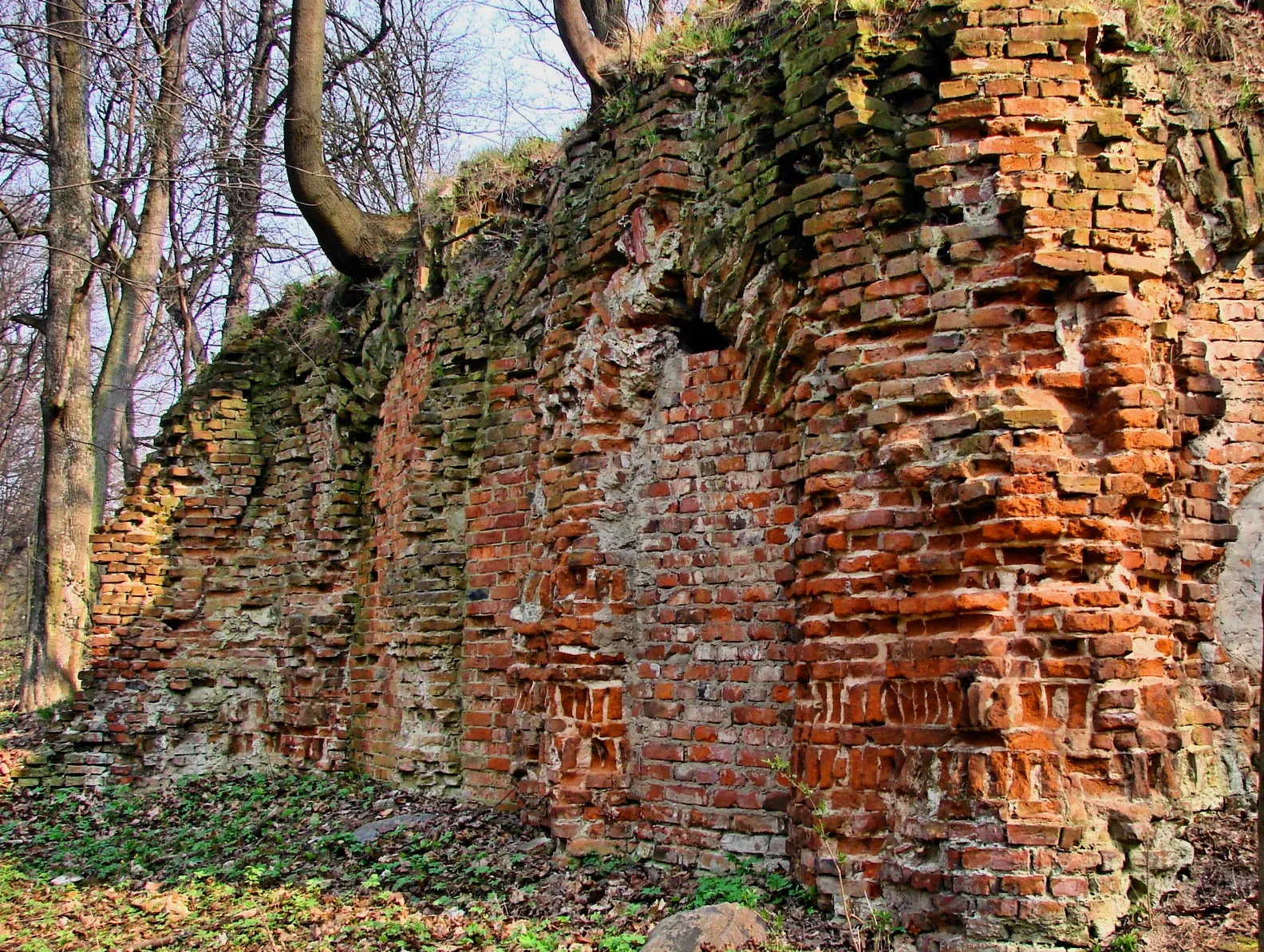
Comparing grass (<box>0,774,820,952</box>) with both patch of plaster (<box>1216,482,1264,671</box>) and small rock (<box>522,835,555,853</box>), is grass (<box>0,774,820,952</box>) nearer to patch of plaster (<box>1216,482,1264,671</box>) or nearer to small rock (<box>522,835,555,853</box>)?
small rock (<box>522,835,555,853</box>)

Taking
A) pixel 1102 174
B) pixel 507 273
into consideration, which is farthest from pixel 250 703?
pixel 1102 174

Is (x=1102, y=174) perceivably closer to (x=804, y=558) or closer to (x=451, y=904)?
(x=804, y=558)

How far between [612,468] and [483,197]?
3043mm

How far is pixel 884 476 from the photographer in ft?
14.4

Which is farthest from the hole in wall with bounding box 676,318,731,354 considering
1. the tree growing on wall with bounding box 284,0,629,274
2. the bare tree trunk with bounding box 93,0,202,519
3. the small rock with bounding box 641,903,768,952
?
the bare tree trunk with bounding box 93,0,202,519

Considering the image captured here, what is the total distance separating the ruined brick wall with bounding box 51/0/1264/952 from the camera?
4.01m

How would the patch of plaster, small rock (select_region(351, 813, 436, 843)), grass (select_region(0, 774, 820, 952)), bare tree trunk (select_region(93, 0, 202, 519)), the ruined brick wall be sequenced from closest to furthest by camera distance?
1. the ruined brick wall
2. the patch of plaster
3. grass (select_region(0, 774, 820, 952))
4. small rock (select_region(351, 813, 436, 843))
5. bare tree trunk (select_region(93, 0, 202, 519))

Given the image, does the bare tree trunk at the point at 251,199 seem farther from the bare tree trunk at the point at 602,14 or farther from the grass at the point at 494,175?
the grass at the point at 494,175

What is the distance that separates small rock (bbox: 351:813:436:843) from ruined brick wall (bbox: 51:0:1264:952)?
1.09 feet

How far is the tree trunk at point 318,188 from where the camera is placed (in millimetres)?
9477

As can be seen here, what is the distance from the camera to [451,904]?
17.2 feet

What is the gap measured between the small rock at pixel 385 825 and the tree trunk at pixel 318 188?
463 cm

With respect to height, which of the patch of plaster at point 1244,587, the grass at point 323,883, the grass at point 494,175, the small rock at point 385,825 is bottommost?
the grass at point 323,883

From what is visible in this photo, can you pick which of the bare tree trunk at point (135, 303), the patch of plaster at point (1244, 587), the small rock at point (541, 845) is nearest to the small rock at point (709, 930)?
the small rock at point (541, 845)
